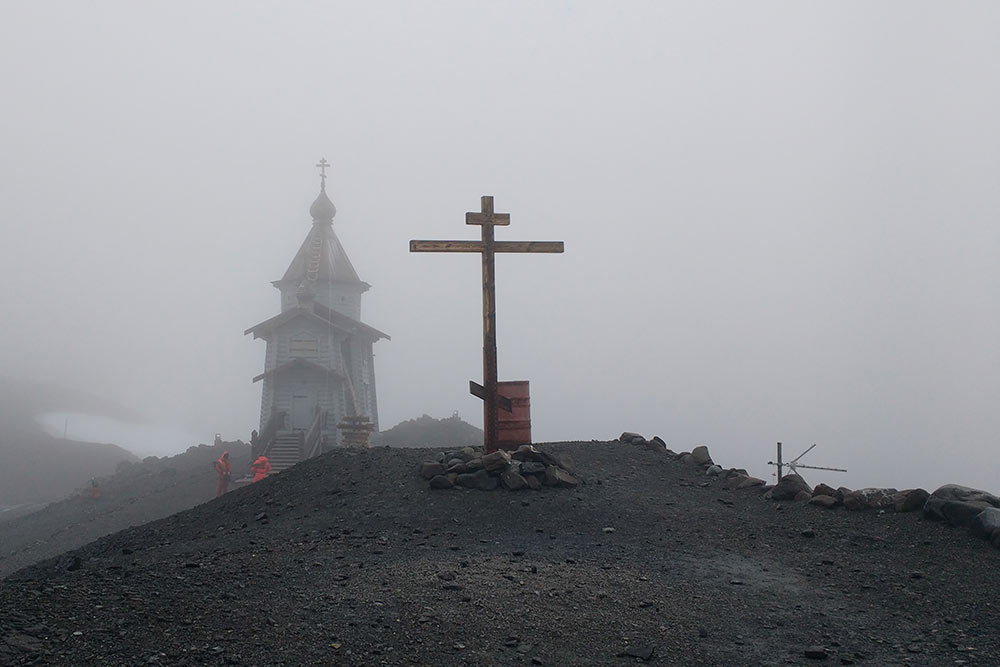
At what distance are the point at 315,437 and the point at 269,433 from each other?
227cm

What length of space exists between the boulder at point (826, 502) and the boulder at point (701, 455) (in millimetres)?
3381

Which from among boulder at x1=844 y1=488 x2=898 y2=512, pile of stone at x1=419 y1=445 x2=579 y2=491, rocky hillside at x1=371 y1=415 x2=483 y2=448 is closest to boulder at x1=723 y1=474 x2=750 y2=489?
boulder at x1=844 y1=488 x2=898 y2=512

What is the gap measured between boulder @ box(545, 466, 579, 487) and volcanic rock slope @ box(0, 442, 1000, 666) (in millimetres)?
255

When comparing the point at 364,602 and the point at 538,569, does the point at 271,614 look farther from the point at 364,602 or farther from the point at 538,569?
the point at 538,569

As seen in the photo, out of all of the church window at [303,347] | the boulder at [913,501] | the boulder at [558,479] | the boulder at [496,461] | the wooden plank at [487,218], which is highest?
the church window at [303,347]

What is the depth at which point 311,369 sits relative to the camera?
120ft

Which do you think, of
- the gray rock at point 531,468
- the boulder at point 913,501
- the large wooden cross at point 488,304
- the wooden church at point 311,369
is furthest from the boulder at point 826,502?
the wooden church at point 311,369

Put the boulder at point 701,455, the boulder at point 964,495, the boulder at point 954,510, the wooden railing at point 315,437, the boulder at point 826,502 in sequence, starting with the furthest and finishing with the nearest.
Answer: the wooden railing at point 315,437 → the boulder at point 701,455 → the boulder at point 826,502 → the boulder at point 964,495 → the boulder at point 954,510

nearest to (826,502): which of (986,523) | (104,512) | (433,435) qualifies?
(986,523)

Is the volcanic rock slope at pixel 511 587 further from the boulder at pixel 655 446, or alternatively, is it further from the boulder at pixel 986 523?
the boulder at pixel 655 446

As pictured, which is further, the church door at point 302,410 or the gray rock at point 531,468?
the church door at point 302,410

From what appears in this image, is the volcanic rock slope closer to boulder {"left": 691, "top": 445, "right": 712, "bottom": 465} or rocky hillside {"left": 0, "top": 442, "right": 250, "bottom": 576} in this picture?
boulder {"left": 691, "top": 445, "right": 712, "bottom": 465}

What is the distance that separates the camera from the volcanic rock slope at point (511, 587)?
608cm

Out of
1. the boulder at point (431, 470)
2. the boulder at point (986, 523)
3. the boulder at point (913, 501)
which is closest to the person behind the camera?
the boulder at point (986, 523)
